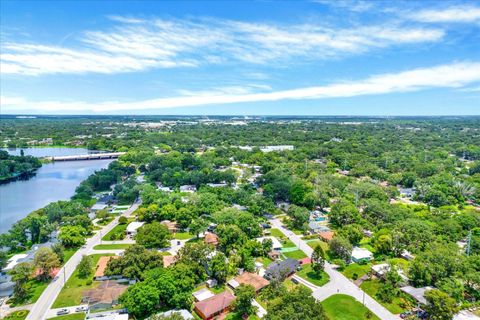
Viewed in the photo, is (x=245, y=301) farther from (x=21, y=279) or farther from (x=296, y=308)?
(x=21, y=279)

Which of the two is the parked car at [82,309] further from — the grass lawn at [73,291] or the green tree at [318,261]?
the green tree at [318,261]

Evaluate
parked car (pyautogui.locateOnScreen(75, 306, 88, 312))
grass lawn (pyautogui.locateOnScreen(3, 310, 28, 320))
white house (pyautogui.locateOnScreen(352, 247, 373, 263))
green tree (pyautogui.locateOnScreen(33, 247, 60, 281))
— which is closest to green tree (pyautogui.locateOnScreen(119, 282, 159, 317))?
parked car (pyautogui.locateOnScreen(75, 306, 88, 312))

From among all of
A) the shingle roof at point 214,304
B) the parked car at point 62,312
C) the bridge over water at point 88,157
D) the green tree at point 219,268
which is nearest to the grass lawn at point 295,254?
the green tree at point 219,268

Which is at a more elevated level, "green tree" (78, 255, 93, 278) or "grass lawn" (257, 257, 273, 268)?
"green tree" (78, 255, 93, 278)

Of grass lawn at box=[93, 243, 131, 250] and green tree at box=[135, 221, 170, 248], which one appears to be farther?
grass lawn at box=[93, 243, 131, 250]

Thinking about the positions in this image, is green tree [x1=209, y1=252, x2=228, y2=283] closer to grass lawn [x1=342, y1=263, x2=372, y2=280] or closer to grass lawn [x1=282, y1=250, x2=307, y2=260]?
grass lawn [x1=282, y1=250, x2=307, y2=260]

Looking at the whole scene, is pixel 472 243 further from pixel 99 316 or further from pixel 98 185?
pixel 98 185
